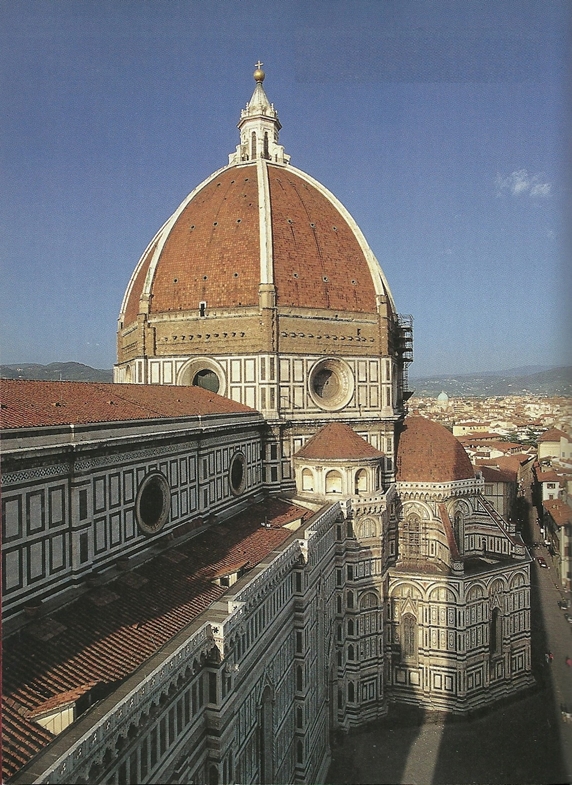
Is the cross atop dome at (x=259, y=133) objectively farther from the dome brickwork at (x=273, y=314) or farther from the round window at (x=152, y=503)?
the round window at (x=152, y=503)

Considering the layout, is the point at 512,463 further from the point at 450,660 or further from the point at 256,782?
the point at 256,782

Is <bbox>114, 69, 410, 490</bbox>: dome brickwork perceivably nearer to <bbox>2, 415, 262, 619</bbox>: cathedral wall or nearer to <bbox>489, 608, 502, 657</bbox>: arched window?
<bbox>2, 415, 262, 619</bbox>: cathedral wall

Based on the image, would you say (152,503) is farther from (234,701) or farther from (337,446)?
(337,446)

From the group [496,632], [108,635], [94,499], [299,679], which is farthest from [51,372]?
[496,632]

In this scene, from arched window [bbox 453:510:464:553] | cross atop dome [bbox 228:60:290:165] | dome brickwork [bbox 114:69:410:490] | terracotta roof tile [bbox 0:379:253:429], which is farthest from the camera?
cross atop dome [bbox 228:60:290:165]

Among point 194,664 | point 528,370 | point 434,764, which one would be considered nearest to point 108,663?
point 194,664

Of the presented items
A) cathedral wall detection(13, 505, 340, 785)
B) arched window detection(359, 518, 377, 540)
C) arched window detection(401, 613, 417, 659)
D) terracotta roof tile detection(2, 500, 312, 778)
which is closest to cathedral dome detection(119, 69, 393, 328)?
arched window detection(359, 518, 377, 540)
